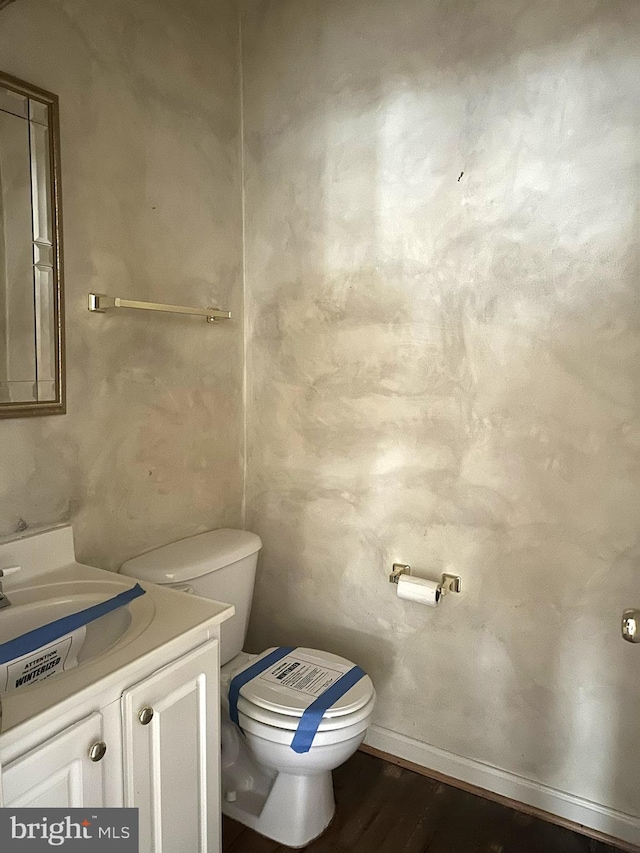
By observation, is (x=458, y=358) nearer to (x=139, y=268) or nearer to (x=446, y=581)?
(x=446, y=581)

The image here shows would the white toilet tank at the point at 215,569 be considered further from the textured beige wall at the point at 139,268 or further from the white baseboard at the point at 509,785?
the white baseboard at the point at 509,785

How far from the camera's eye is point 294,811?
177 cm

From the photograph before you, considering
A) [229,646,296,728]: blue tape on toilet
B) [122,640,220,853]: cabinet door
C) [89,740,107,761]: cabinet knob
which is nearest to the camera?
[89,740,107,761]: cabinet knob

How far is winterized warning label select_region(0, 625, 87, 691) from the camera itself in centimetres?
127

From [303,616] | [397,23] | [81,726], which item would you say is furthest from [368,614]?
[397,23]

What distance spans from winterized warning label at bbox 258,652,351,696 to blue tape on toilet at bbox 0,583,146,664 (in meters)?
0.53

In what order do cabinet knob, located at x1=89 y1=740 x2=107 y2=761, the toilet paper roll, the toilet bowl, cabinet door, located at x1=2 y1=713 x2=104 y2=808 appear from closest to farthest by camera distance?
1. cabinet door, located at x1=2 y1=713 x2=104 y2=808
2. cabinet knob, located at x1=89 y1=740 x2=107 y2=761
3. the toilet bowl
4. the toilet paper roll

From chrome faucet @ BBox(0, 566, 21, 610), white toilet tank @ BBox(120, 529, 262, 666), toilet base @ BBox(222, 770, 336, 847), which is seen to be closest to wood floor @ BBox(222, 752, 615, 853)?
toilet base @ BBox(222, 770, 336, 847)

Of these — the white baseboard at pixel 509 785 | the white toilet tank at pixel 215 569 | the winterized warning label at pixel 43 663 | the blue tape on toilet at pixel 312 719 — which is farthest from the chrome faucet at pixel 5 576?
the white baseboard at pixel 509 785

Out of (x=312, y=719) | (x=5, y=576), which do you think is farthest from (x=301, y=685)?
(x=5, y=576)

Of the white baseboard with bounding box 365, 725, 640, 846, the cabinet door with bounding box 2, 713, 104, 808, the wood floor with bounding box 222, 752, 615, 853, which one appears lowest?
the wood floor with bounding box 222, 752, 615, 853

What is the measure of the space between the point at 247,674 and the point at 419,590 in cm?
58

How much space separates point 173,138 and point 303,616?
1723 millimetres

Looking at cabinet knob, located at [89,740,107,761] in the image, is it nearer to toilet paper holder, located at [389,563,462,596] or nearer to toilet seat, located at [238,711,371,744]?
toilet seat, located at [238,711,371,744]
